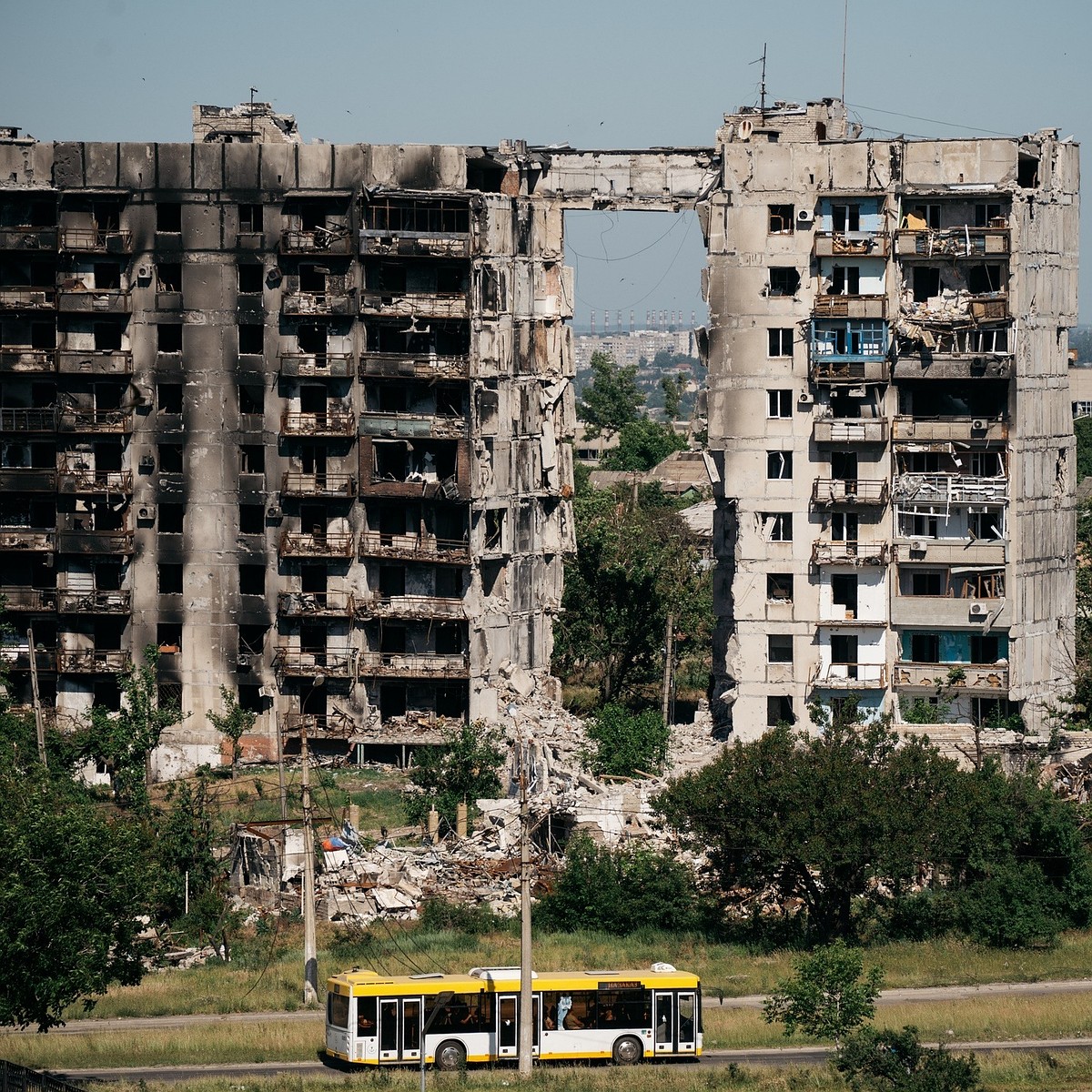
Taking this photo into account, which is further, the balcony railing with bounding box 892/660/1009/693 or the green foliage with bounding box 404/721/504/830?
the balcony railing with bounding box 892/660/1009/693

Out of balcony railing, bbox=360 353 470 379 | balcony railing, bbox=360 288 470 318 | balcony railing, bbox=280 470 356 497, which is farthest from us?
balcony railing, bbox=280 470 356 497

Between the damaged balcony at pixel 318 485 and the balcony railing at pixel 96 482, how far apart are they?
5872 mm

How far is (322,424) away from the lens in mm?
87875

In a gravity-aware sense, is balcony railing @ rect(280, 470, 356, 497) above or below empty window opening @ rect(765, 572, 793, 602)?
above

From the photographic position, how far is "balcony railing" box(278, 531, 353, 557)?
88312 millimetres

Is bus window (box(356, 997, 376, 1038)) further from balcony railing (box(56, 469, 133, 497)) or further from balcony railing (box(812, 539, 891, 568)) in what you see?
balcony railing (box(56, 469, 133, 497))

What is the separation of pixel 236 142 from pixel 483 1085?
43.3 meters

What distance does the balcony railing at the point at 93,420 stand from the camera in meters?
88.9

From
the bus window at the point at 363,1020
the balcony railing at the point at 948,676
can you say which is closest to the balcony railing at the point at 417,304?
the balcony railing at the point at 948,676

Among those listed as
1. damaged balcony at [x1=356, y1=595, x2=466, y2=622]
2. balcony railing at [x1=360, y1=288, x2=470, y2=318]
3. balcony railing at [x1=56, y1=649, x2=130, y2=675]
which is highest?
balcony railing at [x1=360, y1=288, x2=470, y2=318]

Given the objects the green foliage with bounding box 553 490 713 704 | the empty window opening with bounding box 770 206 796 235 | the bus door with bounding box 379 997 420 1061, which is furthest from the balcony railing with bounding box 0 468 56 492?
the bus door with bounding box 379 997 420 1061

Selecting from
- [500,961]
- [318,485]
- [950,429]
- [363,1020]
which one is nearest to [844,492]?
[950,429]

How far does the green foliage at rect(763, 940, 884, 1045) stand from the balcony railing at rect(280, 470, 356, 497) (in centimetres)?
3305

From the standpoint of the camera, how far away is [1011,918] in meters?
72.1
